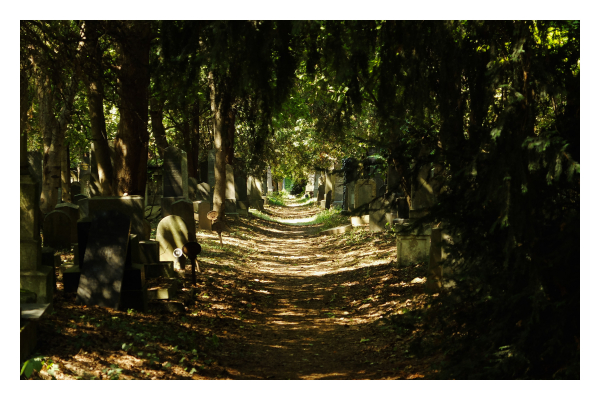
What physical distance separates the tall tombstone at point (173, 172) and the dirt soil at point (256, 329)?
10.6ft

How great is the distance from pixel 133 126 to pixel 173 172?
619cm

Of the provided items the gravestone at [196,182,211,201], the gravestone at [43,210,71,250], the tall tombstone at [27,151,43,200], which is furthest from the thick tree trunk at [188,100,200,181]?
the gravestone at [43,210,71,250]

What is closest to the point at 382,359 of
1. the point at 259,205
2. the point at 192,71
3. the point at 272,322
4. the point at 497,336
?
the point at 497,336

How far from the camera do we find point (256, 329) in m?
7.86

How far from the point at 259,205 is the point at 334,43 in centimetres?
2633

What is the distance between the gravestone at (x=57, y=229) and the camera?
11.4 metres

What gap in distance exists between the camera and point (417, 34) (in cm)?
499

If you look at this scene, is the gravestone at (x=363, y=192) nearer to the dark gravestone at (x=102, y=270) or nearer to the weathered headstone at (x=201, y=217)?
the weathered headstone at (x=201, y=217)

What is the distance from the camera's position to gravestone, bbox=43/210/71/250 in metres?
11.4

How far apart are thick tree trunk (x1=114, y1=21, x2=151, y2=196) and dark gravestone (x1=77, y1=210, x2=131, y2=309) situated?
281 cm

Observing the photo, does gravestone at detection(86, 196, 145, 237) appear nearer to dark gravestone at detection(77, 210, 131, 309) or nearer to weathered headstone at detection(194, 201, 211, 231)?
dark gravestone at detection(77, 210, 131, 309)

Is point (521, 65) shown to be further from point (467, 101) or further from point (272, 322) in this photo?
point (272, 322)

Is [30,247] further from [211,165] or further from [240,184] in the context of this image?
[240,184]

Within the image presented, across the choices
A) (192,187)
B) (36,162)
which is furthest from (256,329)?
(36,162)
